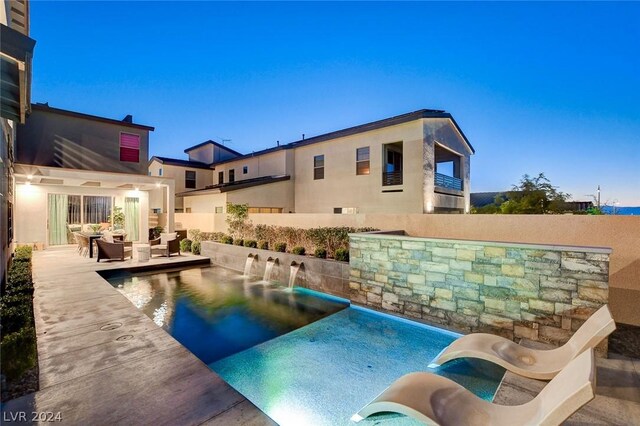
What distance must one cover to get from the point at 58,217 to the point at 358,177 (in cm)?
1485

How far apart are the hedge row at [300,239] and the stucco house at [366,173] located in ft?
15.1

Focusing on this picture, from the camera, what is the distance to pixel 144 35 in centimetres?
1994

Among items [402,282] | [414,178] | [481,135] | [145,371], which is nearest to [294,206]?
[414,178]

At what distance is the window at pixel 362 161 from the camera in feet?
48.2

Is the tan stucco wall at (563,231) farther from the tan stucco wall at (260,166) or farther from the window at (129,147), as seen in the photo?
the window at (129,147)

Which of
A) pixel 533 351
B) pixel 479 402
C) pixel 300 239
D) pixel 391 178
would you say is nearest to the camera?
pixel 479 402

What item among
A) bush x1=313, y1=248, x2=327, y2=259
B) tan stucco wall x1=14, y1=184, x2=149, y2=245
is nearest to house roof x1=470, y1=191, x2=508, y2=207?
bush x1=313, y1=248, x2=327, y2=259

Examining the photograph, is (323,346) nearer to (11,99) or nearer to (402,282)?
(402,282)

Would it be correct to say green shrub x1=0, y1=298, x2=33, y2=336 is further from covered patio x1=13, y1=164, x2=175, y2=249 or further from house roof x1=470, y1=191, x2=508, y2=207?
house roof x1=470, y1=191, x2=508, y2=207

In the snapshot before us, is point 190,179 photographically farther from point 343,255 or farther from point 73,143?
point 343,255

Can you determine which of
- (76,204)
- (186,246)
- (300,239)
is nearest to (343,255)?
(300,239)

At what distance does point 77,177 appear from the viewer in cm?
1159

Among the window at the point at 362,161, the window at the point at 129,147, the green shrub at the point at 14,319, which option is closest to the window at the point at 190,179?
the window at the point at 129,147

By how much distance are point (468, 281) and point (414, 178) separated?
808 cm
